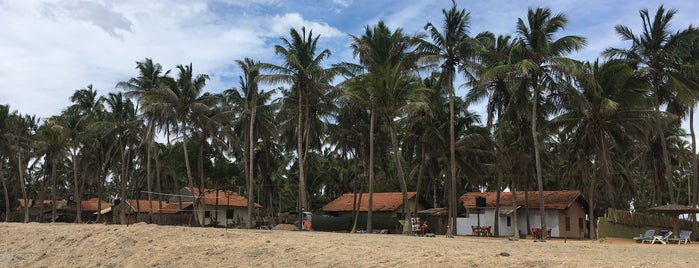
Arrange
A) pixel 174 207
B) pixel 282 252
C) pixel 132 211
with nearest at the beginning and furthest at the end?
pixel 282 252 < pixel 132 211 < pixel 174 207

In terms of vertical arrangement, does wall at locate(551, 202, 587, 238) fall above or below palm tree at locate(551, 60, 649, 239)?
below

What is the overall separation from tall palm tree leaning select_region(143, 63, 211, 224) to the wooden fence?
2599cm

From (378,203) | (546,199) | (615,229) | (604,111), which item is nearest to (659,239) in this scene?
(615,229)

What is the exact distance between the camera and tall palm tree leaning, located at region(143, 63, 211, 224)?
38562mm

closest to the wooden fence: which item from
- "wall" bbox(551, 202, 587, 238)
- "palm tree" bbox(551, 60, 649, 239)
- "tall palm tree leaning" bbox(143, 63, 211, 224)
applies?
"palm tree" bbox(551, 60, 649, 239)

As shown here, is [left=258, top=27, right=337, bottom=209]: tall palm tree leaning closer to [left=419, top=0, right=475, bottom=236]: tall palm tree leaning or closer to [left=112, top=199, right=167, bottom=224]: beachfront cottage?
[left=419, top=0, right=475, bottom=236]: tall palm tree leaning

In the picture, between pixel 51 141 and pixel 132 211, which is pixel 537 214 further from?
pixel 51 141

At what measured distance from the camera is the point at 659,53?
32031 millimetres

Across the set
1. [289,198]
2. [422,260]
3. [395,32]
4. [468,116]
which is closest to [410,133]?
[468,116]

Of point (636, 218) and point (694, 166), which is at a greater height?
point (694, 166)

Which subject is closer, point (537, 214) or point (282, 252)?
point (282, 252)

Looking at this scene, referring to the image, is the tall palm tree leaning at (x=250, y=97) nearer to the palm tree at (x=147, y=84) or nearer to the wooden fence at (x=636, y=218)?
the palm tree at (x=147, y=84)

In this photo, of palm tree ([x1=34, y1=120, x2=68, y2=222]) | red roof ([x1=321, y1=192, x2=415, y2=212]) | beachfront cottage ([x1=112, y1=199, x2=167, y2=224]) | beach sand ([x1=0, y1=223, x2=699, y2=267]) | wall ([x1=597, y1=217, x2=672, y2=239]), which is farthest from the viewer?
beachfront cottage ([x1=112, y1=199, x2=167, y2=224])

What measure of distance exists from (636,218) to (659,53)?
9.42 metres
